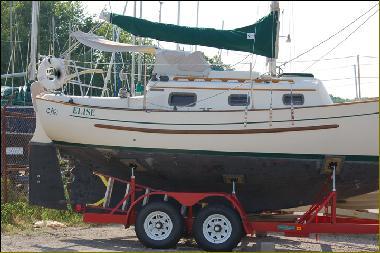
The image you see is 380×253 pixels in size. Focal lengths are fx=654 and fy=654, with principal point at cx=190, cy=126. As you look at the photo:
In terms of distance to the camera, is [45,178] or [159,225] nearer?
[159,225]

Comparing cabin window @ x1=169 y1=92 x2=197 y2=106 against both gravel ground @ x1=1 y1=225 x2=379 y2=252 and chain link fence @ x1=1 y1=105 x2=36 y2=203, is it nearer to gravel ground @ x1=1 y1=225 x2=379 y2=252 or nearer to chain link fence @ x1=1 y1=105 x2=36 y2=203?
gravel ground @ x1=1 y1=225 x2=379 y2=252

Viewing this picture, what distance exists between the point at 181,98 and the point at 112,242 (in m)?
3.28

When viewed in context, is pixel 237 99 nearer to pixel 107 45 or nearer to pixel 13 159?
pixel 107 45

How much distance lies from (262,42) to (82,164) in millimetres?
4657

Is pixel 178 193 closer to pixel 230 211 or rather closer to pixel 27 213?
pixel 230 211

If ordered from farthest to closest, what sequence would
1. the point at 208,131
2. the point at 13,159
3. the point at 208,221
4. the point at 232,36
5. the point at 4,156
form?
the point at 13,159, the point at 4,156, the point at 232,36, the point at 208,131, the point at 208,221

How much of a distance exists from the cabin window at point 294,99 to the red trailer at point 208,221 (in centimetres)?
177

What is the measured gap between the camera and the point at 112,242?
44.2ft

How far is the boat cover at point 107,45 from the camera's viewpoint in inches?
535

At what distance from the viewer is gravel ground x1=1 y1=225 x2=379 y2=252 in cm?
1248

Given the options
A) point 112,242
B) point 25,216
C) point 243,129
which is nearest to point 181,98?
point 243,129

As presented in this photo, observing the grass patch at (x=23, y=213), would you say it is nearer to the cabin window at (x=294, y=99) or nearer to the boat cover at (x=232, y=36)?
the boat cover at (x=232, y=36)

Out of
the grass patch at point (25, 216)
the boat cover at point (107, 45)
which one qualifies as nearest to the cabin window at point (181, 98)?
the boat cover at point (107, 45)

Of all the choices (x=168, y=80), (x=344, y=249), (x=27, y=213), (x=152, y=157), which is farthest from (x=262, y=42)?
(x=27, y=213)
